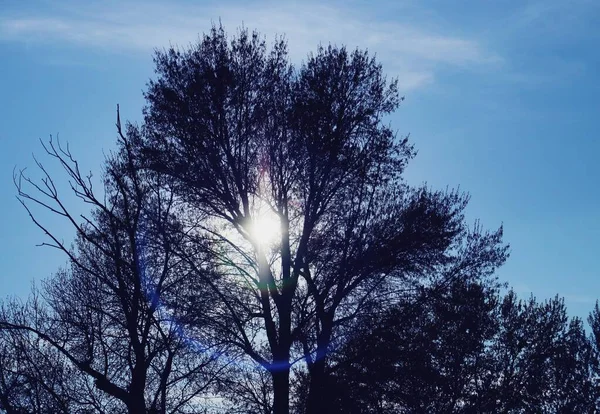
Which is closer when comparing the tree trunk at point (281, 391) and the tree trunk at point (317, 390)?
the tree trunk at point (281, 391)

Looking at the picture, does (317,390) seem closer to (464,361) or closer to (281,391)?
(281,391)

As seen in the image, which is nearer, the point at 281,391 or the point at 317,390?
the point at 281,391

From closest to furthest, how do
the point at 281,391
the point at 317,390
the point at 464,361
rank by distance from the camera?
the point at 281,391, the point at 317,390, the point at 464,361

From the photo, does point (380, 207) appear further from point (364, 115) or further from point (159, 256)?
point (159, 256)

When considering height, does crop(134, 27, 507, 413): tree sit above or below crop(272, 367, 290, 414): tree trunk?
above

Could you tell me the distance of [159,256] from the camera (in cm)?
1331

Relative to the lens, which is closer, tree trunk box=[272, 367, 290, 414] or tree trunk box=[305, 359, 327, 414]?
tree trunk box=[272, 367, 290, 414]

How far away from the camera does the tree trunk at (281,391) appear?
46.2ft

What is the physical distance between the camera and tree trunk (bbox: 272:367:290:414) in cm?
1409

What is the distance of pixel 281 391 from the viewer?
560 inches

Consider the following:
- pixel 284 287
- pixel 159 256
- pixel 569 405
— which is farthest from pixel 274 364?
pixel 569 405

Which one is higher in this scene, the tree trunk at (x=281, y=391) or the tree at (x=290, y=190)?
the tree at (x=290, y=190)

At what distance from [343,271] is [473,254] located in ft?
10.9

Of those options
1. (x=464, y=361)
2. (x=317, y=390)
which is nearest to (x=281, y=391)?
(x=317, y=390)
